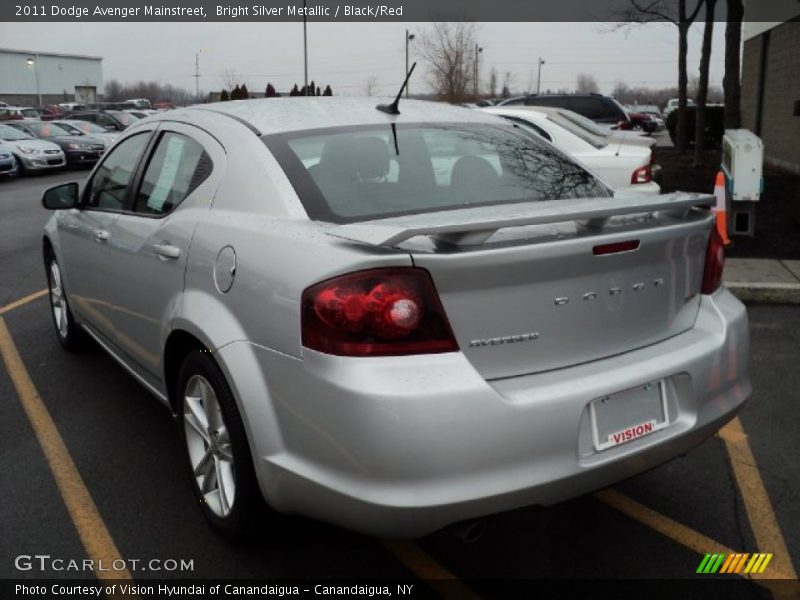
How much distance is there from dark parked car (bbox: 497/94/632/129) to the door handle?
44.4 feet

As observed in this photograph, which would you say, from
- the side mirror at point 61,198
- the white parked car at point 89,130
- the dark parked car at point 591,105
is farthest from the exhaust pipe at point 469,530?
the white parked car at point 89,130

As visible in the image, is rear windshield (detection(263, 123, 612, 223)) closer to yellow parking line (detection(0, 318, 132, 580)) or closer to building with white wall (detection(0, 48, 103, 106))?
yellow parking line (detection(0, 318, 132, 580))

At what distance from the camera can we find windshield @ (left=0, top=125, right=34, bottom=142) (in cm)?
2159

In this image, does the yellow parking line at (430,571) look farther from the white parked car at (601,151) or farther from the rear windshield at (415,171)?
the white parked car at (601,151)

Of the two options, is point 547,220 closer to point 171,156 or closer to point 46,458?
point 171,156

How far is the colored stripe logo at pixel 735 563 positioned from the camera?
2.85 meters

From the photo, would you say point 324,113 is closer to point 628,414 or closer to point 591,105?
point 628,414

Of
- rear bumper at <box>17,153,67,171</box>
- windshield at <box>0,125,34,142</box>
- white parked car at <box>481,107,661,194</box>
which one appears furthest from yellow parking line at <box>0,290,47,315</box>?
windshield at <box>0,125,34,142</box>

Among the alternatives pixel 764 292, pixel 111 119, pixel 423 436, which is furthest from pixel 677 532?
pixel 111 119

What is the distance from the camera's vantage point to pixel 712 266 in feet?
10.1

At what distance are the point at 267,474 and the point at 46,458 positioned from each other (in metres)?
1.83

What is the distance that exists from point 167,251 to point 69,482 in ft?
3.96

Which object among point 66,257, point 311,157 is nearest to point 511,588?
point 311,157

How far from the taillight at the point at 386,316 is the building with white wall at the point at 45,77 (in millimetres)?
91228
